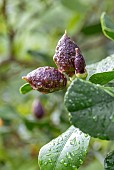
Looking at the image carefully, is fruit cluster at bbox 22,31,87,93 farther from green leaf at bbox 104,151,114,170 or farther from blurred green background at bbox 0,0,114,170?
blurred green background at bbox 0,0,114,170

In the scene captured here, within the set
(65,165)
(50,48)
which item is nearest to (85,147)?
(65,165)

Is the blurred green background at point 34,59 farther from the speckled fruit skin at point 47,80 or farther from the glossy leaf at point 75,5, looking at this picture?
the speckled fruit skin at point 47,80

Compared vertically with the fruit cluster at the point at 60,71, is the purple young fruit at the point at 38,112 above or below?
above

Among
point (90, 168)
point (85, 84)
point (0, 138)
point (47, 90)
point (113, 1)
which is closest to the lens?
point (85, 84)

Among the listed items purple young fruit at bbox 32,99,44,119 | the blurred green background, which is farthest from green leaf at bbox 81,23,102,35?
purple young fruit at bbox 32,99,44,119

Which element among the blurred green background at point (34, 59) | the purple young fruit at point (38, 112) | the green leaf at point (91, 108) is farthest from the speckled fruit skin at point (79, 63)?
the purple young fruit at point (38, 112)

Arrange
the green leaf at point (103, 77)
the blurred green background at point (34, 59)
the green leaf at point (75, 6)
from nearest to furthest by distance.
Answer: the green leaf at point (103, 77) < the blurred green background at point (34, 59) < the green leaf at point (75, 6)

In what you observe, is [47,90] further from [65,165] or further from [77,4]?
[77,4]

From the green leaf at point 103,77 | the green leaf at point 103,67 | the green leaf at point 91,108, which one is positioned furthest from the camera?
the green leaf at point 103,67
